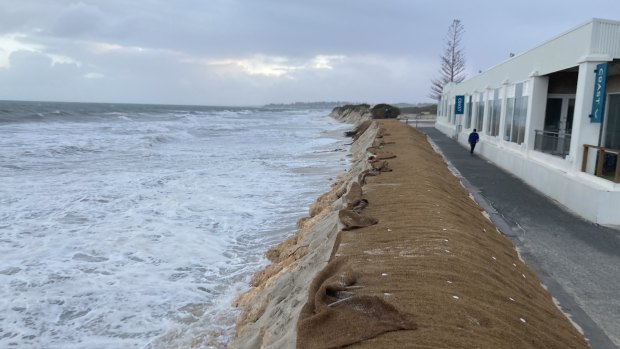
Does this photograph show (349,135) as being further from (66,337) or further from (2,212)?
(66,337)

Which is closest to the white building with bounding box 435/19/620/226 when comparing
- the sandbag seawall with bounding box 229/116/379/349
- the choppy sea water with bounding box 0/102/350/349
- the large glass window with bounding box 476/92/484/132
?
the large glass window with bounding box 476/92/484/132

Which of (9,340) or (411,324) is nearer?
(411,324)

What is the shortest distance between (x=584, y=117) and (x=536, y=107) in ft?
13.4

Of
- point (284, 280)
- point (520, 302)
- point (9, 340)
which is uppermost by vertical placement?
point (520, 302)

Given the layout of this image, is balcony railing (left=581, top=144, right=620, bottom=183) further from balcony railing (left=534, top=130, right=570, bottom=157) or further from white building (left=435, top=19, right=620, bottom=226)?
balcony railing (left=534, top=130, right=570, bottom=157)

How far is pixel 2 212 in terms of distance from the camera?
11.7 m

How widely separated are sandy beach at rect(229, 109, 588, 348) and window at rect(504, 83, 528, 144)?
9253 millimetres

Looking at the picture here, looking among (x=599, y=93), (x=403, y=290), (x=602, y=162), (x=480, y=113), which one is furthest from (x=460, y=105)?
(x=403, y=290)

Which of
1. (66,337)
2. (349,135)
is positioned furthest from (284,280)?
(349,135)

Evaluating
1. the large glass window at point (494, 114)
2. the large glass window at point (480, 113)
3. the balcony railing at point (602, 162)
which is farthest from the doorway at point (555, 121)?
the large glass window at point (480, 113)

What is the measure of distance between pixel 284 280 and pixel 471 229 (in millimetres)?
2902

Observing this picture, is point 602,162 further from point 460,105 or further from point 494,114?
point 460,105

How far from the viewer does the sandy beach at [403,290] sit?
353 centimetres

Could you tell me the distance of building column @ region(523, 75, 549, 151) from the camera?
14.4 meters
